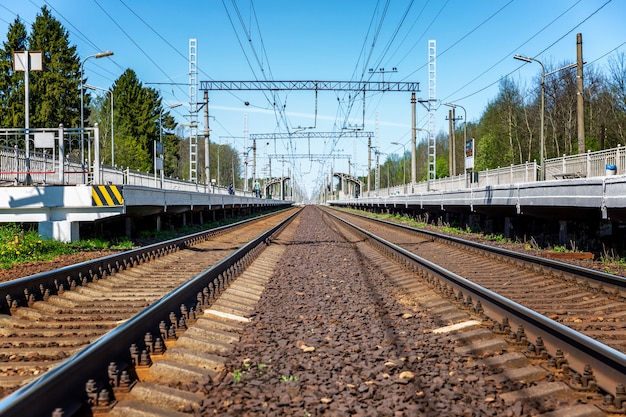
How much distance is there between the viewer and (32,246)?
11578 mm

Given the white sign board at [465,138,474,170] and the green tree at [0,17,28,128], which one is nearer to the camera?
the white sign board at [465,138,474,170]

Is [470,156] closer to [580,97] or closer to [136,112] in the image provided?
[580,97]

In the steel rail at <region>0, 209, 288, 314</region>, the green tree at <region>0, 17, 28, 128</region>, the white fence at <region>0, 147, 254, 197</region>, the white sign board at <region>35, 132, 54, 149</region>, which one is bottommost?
the steel rail at <region>0, 209, 288, 314</region>

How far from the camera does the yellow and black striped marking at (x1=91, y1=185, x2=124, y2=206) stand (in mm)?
12719

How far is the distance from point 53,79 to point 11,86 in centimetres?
380

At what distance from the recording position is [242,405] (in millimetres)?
3510

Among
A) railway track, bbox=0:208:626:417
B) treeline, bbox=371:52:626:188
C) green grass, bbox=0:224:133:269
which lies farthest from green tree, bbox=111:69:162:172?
railway track, bbox=0:208:626:417

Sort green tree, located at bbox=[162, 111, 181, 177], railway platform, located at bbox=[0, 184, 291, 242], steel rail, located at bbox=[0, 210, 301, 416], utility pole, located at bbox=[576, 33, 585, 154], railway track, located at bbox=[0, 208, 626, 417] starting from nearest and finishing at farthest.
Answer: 1. steel rail, located at bbox=[0, 210, 301, 416]
2. railway track, located at bbox=[0, 208, 626, 417]
3. railway platform, located at bbox=[0, 184, 291, 242]
4. utility pole, located at bbox=[576, 33, 585, 154]
5. green tree, located at bbox=[162, 111, 181, 177]

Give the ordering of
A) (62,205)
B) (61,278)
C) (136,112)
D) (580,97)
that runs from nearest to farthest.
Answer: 1. (61,278)
2. (62,205)
3. (580,97)
4. (136,112)

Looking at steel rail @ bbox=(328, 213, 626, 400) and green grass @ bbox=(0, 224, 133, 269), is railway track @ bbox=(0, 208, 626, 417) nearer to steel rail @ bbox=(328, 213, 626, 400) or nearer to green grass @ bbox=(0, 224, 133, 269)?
steel rail @ bbox=(328, 213, 626, 400)

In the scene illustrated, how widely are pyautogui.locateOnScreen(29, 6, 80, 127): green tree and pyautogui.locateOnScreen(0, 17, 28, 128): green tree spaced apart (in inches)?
45.7

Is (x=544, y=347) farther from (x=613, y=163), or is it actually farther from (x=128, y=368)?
(x=613, y=163)

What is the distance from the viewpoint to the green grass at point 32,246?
10.9 metres

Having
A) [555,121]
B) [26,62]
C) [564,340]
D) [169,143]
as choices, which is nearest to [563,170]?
[26,62]
